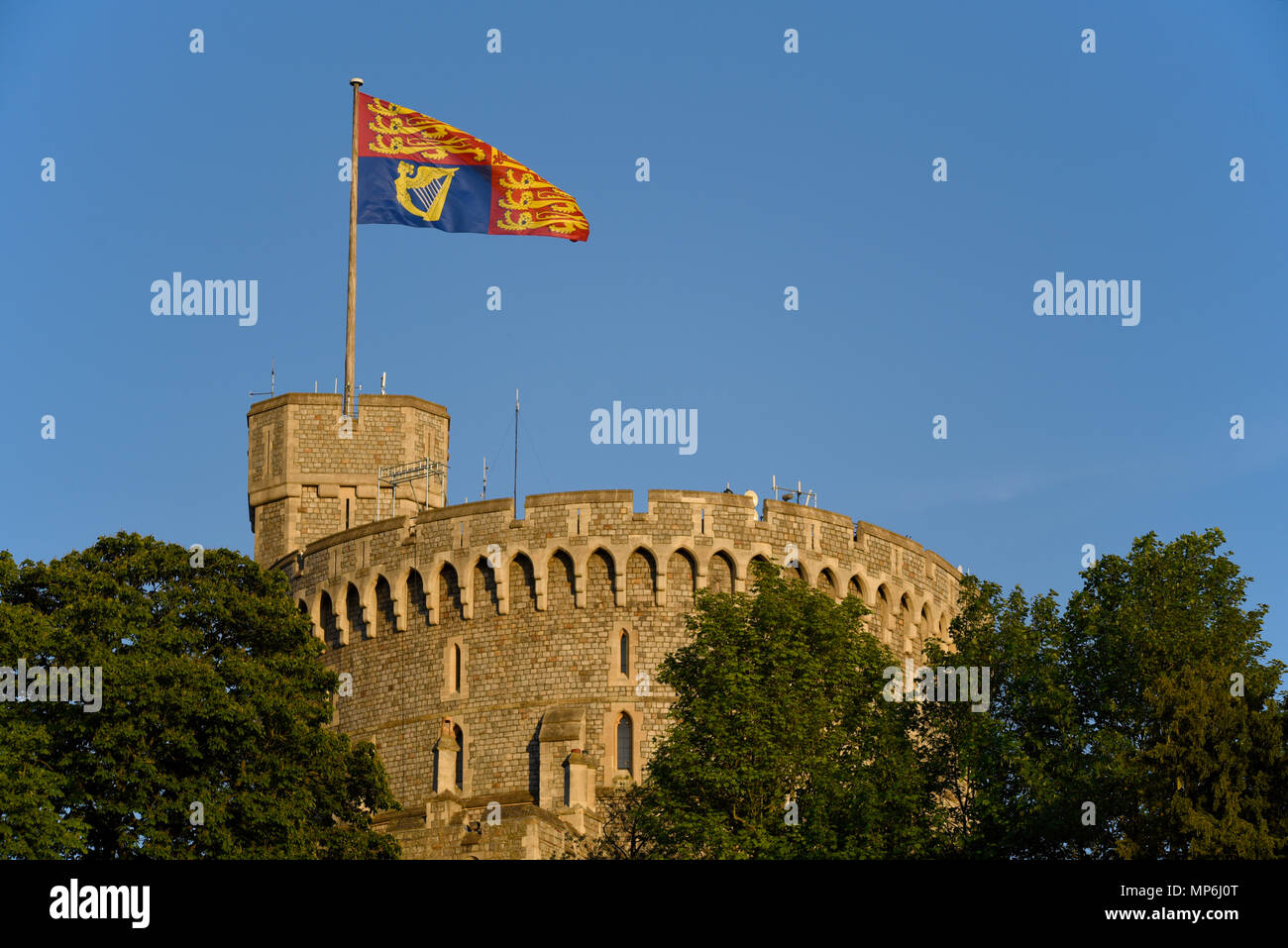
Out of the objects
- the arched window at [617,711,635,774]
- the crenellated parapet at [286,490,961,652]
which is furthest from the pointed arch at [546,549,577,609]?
the arched window at [617,711,635,774]

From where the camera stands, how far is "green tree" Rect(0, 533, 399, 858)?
48531 millimetres

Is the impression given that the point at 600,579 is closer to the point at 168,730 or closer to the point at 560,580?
the point at 560,580

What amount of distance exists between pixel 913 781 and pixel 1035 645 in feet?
21.5

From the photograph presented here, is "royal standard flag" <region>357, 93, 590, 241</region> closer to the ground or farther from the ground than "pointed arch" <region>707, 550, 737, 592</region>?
farther from the ground

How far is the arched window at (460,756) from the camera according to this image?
65.1 meters

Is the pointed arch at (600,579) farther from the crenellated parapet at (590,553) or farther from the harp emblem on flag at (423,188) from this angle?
the harp emblem on flag at (423,188)

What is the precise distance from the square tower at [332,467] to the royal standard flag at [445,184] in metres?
6.80

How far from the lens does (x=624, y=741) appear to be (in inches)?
2539

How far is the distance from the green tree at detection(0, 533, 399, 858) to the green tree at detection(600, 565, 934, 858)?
25.4 ft

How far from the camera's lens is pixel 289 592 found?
71.1 metres

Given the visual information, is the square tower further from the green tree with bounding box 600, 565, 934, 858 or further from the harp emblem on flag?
the green tree with bounding box 600, 565, 934, 858

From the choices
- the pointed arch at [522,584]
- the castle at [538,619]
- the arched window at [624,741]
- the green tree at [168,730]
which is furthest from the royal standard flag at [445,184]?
the green tree at [168,730]

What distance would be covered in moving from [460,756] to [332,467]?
1314 cm
